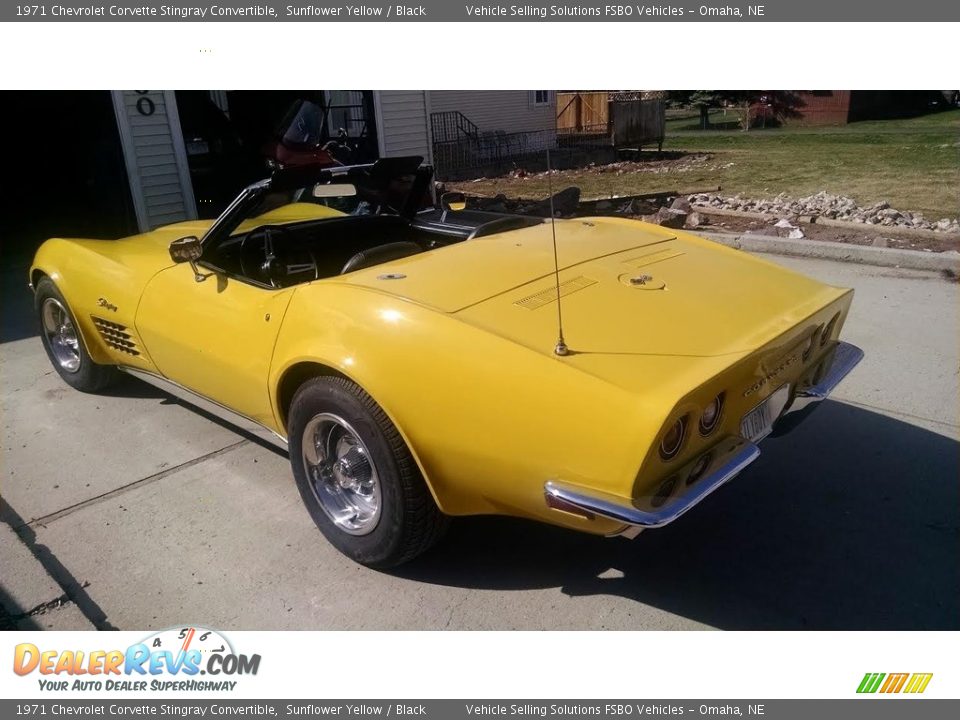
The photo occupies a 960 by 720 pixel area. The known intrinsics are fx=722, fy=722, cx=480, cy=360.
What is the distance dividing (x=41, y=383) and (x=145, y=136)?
16.9 ft

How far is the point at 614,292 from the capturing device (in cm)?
266

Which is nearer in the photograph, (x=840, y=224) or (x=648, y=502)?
(x=648, y=502)

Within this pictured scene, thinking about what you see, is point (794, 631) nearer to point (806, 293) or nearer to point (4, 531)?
point (806, 293)

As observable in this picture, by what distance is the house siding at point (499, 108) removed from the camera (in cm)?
1817

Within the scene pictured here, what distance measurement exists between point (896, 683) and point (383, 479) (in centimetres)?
169

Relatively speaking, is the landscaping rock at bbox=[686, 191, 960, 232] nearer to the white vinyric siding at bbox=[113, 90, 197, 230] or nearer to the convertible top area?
the convertible top area

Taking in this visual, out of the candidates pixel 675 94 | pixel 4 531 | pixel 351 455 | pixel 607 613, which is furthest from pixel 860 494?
pixel 675 94

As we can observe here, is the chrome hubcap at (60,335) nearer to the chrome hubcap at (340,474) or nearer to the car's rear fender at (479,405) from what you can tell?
the chrome hubcap at (340,474)

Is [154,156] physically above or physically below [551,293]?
above

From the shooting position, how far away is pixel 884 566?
8.64 ft

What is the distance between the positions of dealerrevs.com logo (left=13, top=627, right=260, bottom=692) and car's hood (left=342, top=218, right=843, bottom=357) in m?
1.32

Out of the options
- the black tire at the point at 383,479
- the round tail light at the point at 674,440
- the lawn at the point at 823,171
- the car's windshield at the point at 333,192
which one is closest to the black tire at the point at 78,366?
the car's windshield at the point at 333,192

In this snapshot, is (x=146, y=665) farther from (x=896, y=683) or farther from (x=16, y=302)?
(x=16, y=302)

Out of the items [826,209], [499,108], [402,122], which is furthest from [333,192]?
[499,108]
